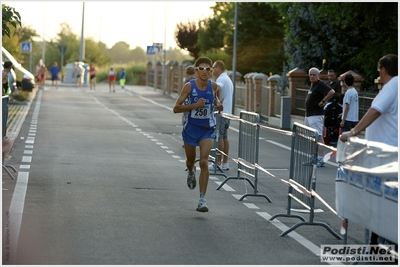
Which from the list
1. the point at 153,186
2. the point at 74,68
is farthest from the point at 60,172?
the point at 74,68

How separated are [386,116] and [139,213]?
339 cm

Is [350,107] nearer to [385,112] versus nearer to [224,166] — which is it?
[224,166]

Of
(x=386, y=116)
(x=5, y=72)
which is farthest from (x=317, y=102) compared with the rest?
(x=386, y=116)

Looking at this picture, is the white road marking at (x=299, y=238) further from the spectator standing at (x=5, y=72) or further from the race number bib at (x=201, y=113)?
the spectator standing at (x=5, y=72)

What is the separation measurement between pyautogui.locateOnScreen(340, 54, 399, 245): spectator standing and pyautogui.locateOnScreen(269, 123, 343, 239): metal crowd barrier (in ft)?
3.28

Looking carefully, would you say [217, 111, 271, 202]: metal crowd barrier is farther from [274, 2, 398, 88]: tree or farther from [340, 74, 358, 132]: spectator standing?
[274, 2, 398, 88]: tree

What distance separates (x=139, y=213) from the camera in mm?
10617

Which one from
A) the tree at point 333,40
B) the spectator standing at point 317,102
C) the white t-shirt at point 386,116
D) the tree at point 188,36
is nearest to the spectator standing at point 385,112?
the white t-shirt at point 386,116

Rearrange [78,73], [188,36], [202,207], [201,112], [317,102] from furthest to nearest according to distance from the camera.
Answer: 1. [188,36]
2. [78,73]
3. [317,102]
4. [201,112]
5. [202,207]

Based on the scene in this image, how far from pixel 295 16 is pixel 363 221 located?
99.4 feet

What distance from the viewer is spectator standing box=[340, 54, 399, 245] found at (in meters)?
8.27

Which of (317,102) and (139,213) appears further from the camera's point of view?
(317,102)

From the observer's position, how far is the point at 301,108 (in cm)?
2950

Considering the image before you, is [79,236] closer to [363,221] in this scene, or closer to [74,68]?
[363,221]
